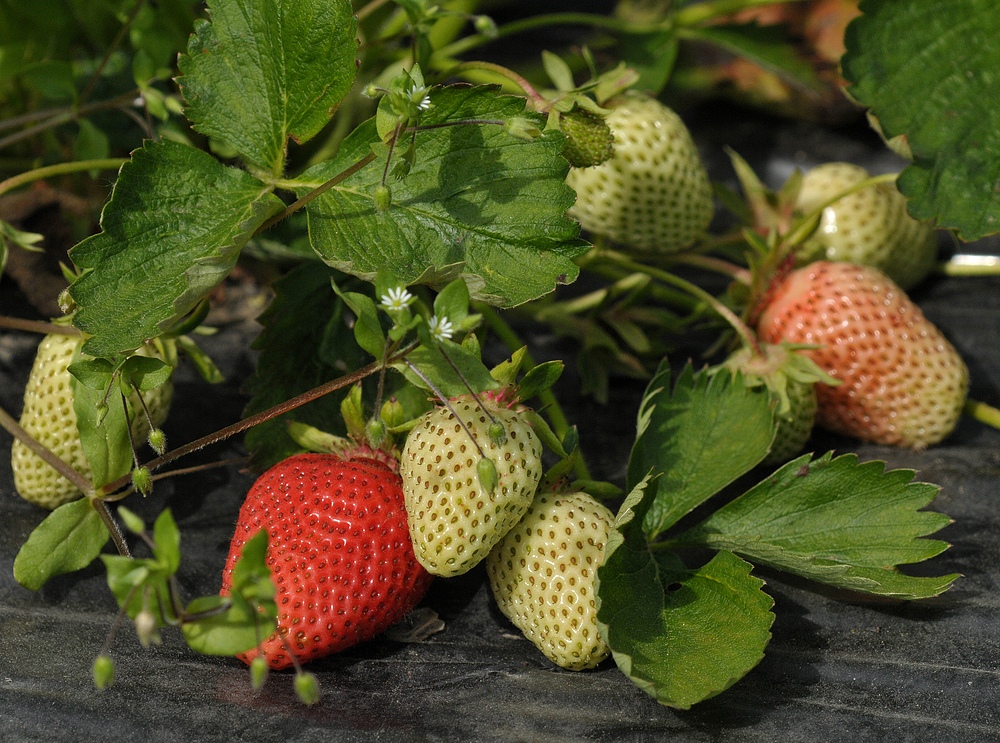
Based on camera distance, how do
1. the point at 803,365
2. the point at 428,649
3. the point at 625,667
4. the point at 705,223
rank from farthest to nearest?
the point at 705,223 < the point at 803,365 < the point at 428,649 < the point at 625,667

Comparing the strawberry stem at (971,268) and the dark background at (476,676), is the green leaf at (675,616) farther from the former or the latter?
the strawberry stem at (971,268)

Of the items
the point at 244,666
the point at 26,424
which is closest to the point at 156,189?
the point at 26,424

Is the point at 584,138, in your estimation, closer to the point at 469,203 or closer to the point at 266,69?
the point at 469,203

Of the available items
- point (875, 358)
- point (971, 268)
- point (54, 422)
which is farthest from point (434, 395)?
point (971, 268)

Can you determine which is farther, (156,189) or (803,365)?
(803,365)

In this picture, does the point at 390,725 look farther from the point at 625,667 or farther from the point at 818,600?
the point at 818,600

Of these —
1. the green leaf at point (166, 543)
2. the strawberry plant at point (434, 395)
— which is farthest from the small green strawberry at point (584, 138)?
the green leaf at point (166, 543)

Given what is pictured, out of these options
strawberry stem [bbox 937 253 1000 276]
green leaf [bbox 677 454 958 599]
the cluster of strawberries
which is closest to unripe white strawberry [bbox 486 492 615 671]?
the cluster of strawberries

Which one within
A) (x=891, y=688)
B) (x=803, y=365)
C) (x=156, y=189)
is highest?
(x=156, y=189)
